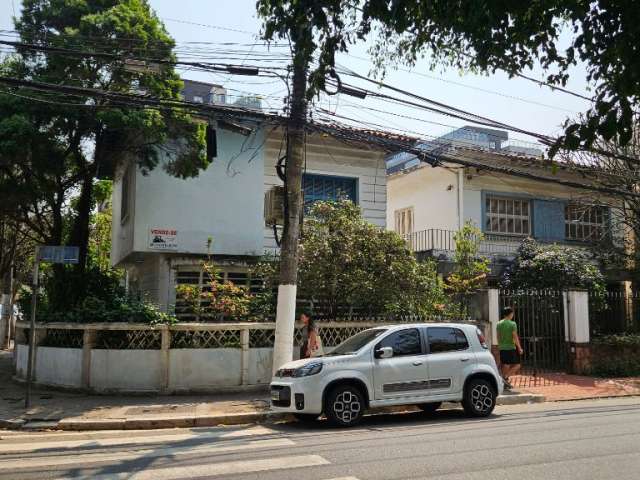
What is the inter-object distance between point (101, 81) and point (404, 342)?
29.6 ft

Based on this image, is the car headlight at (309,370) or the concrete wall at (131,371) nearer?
the car headlight at (309,370)

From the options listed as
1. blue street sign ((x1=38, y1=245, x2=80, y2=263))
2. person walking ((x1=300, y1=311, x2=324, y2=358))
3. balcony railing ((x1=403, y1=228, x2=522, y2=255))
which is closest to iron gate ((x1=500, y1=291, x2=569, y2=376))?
balcony railing ((x1=403, y1=228, x2=522, y2=255))

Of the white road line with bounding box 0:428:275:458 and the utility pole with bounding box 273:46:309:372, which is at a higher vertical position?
the utility pole with bounding box 273:46:309:372

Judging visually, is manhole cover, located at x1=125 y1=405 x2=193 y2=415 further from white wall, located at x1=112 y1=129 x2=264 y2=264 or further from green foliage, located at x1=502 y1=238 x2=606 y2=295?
green foliage, located at x1=502 y1=238 x2=606 y2=295

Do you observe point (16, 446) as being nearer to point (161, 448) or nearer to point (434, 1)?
point (161, 448)

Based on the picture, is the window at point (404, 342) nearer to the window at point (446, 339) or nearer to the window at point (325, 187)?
the window at point (446, 339)

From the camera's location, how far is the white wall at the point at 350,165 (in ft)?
60.2

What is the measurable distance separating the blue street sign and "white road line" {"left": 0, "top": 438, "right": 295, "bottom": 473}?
460 cm

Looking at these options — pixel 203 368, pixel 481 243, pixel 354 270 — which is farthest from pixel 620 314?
pixel 203 368

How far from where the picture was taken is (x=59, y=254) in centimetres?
→ 1148

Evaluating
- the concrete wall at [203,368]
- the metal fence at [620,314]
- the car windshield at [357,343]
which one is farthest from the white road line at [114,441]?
the metal fence at [620,314]

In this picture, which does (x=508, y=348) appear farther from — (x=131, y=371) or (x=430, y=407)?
(x=131, y=371)

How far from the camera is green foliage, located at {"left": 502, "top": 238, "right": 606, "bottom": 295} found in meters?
17.7

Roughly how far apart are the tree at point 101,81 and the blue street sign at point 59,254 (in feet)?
9.90
